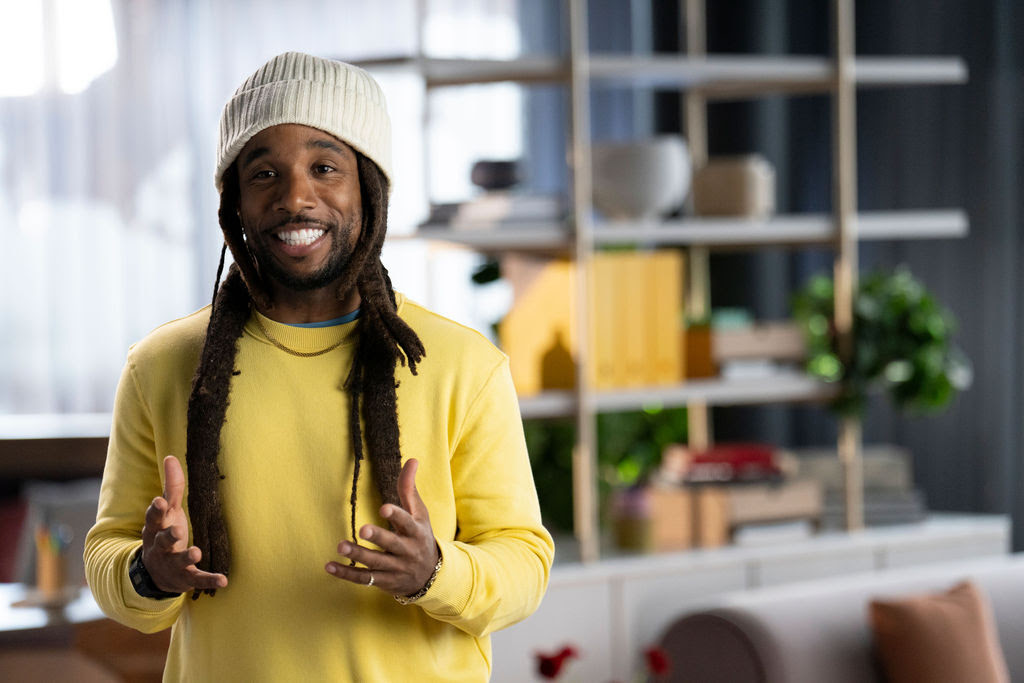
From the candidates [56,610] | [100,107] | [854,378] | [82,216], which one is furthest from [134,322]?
[854,378]

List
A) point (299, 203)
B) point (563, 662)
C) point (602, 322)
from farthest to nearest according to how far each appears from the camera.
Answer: point (602, 322), point (563, 662), point (299, 203)

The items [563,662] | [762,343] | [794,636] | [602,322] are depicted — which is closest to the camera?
[563,662]

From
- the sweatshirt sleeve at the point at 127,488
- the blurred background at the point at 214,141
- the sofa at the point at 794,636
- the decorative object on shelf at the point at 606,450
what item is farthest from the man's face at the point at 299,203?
the blurred background at the point at 214,141

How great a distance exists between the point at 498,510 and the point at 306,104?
397 millimetres

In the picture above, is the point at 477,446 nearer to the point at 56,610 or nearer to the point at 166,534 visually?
the point at 166,534

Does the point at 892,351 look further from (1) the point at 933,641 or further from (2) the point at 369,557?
(2) the point at 369,557

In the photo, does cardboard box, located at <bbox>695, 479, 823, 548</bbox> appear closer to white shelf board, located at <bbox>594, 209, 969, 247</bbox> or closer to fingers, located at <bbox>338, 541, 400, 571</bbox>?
white shelf board, located at <bbox>594, 209, 969, 247</bbox>

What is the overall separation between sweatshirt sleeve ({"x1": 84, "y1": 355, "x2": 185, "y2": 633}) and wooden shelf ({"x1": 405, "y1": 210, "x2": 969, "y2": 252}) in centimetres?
161

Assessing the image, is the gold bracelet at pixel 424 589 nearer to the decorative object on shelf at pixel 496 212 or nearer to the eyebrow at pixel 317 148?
the eyebrow at pixel 317 148

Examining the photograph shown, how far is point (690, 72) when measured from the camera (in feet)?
9.77

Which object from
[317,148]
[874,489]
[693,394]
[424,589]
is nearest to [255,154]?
[317,148]

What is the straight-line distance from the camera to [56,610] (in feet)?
7.57

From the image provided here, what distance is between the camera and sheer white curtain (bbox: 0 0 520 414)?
402cm

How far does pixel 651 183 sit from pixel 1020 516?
156cm
